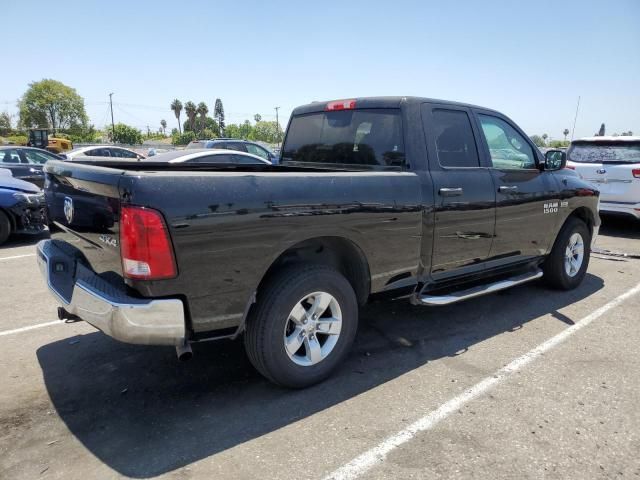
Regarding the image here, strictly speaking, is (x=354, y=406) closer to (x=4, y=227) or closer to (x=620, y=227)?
(x=4, y=227)

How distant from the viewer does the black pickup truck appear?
98.0 inches

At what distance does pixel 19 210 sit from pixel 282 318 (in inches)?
260

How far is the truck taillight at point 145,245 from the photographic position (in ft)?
7.84

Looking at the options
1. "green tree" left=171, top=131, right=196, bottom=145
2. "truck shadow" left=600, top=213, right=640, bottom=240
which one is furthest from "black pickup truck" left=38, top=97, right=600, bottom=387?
"green tree" left=171, top=131, right=196, bottom=145

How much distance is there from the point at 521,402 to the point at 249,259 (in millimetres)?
1985

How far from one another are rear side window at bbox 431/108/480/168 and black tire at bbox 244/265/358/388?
59.8 inches

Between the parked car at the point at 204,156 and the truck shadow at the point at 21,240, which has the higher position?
the parked car at the point at 204,156

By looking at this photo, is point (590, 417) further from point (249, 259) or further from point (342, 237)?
point (249, 259)

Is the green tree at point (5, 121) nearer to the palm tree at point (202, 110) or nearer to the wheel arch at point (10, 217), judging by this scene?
the palm tree at point (202, 110)

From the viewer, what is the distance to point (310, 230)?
2.96 meters

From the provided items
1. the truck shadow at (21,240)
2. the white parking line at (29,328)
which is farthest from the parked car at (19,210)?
the white parking line at (29,328)

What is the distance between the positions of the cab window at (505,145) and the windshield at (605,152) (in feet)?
16.9

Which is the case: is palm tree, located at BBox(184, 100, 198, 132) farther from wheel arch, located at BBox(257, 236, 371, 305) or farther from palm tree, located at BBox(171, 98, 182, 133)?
wheel arch, located at BBox(257, 236, 371, 305)

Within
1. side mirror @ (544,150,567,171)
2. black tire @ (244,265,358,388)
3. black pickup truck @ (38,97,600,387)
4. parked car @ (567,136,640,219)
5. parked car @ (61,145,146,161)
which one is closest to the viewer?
black pickup truck @ (38,97,600,387)
